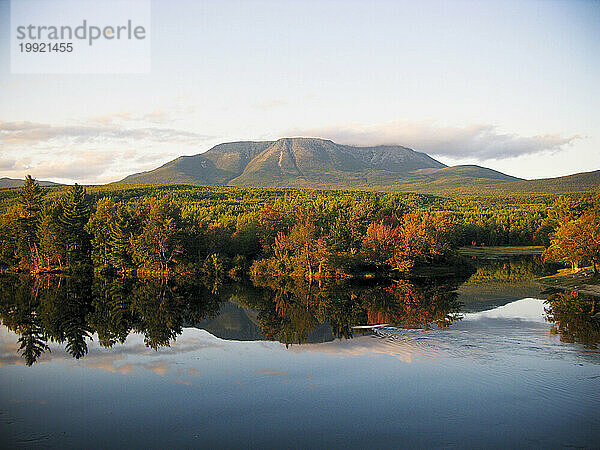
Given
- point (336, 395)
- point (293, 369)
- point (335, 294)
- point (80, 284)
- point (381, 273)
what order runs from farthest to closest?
point (381, 273) → point (80, 284) → point (335, 294) → point (293, 369) → point (336, 395)

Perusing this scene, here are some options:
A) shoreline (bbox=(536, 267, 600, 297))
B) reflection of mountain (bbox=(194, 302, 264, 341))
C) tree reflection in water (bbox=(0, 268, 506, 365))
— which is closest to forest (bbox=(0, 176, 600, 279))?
shoreline (bbox=(536, 267, 600, 297))

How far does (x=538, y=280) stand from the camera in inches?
2429

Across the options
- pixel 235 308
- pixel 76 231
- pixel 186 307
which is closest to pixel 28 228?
pixel 76 231

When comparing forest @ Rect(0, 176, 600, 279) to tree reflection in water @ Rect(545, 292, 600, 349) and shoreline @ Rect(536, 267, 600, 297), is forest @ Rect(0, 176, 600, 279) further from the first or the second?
tree reflection in water @ Rect(545, 292, 600, 349)

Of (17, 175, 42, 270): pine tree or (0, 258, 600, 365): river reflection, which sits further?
(17, 175, 42, 270): pine tree

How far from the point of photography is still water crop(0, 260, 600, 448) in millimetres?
17438

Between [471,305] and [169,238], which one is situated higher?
[169,238]

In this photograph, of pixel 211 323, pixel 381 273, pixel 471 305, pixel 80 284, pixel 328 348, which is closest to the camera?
pixel 328 348

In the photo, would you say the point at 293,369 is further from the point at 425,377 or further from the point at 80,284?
the point at 80,284

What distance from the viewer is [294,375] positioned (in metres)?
24.1

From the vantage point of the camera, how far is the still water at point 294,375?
687 inches

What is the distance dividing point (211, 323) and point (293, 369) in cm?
1393

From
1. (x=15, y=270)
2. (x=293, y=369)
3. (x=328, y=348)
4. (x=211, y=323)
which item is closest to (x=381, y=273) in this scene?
(x=211, y=323)

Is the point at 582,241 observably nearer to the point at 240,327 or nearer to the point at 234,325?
the point at 240,327
